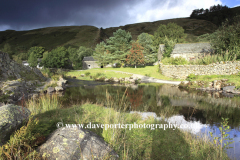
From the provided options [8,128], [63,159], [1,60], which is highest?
[1,60]

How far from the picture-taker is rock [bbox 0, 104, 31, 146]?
294 cm

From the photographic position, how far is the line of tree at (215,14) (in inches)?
4117

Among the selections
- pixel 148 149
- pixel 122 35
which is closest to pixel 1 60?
pixel 148 149

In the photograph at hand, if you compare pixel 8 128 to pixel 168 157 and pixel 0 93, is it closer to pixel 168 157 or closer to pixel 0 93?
pixel 168 157

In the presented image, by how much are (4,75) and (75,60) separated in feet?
156

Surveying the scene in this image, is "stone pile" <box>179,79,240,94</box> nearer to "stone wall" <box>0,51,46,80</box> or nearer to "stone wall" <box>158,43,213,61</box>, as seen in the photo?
"stone wall" <box>158,43,213,61</box>

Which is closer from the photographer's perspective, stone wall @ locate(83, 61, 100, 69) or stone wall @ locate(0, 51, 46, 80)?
stone wall @ locate(0, 51, 46, 80)

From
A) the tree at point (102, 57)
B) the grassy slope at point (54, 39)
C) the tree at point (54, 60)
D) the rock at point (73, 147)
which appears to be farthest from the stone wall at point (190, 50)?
the grassy slope at point (54, 39)

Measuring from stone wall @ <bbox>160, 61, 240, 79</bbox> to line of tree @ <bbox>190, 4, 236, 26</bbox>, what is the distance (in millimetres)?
104946

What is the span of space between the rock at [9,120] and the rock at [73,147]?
0.80 metres

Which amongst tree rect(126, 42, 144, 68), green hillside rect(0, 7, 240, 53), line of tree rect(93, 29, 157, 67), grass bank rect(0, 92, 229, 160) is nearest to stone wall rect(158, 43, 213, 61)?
tree rect(126, 42, 144, 68)

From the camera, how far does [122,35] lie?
43.6 meters

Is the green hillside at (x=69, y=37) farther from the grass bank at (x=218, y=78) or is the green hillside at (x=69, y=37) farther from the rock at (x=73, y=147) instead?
the rock at (x=73, y=147)

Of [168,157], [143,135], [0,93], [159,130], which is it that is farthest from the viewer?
[0,93]
